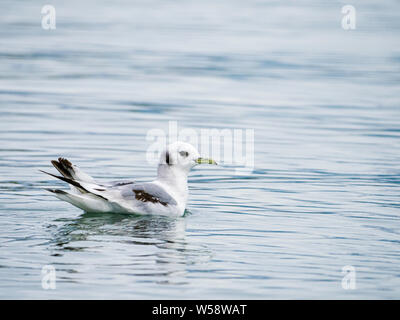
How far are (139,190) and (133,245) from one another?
1403mm

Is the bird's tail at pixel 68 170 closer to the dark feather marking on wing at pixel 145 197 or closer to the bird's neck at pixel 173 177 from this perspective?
the dark feather marking on wing at pixel 145 197

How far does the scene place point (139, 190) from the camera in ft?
38.1

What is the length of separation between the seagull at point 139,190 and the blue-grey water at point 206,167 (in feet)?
0.67

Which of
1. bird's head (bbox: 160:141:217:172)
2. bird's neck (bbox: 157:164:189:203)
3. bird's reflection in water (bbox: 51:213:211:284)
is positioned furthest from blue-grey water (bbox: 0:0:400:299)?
bird's head (bbox: 160:141:217:172)

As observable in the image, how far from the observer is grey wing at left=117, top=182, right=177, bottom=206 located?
11539 millimetres

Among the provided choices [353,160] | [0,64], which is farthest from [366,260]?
[0,64]

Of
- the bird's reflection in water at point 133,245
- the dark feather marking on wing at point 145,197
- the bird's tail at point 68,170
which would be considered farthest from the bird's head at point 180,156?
the bird's tail at point 68,170

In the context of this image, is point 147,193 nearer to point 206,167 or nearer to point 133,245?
point 133,245

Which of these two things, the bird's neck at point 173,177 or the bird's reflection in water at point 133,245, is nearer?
the bird's reflection in water at point 133,245

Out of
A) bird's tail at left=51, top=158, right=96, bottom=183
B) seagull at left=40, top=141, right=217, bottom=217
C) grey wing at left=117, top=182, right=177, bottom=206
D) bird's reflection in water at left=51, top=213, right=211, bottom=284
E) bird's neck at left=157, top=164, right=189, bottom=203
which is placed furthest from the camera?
bird's neck at left=157, top=164, right=189, bottom=203

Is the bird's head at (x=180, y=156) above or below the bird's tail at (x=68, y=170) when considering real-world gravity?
above

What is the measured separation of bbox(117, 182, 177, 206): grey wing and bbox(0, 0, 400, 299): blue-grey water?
0.29 m

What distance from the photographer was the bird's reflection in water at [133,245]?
373 inches

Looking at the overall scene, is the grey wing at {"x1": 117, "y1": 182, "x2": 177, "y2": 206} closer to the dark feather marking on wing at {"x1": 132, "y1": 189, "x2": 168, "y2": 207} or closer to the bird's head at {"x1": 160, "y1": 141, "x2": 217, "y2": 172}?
the dark feather marking on wing at {"x1": 132, "y1": 189, "x2": 168, "y2": 207}
